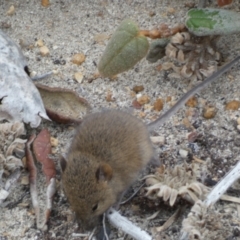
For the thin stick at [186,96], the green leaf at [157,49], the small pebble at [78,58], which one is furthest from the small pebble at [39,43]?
the thin stick at [186,96]

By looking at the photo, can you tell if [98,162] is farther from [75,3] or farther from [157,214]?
[75,3]

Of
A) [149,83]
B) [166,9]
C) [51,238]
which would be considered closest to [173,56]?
[149,83]

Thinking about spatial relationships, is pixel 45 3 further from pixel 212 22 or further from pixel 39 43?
pixel 212 22

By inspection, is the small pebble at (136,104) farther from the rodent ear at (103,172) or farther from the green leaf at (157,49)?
the rodent ear at (103,172)

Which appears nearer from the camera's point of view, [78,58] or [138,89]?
[138,89]

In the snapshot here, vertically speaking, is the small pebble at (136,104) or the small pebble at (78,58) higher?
the small pebble at (78,58)

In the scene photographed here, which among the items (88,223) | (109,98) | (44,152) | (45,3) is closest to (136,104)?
(109,98)
